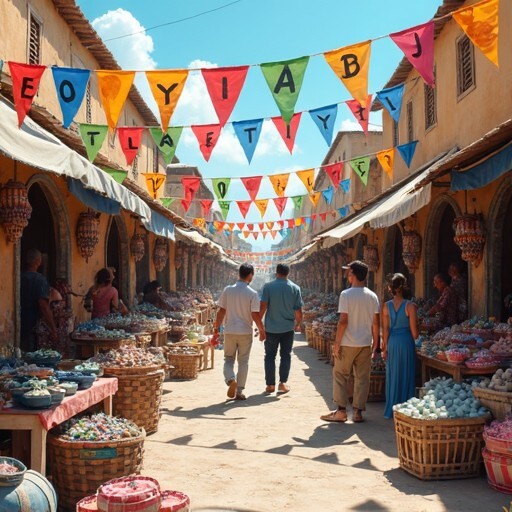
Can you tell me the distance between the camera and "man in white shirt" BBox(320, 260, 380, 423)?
7254 mm

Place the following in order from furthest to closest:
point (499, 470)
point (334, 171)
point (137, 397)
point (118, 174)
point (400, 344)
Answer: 1. point (334, 171)
2. point (118, 174)
3. point (400, 344)
4. point (137, 397)
5. point (499, 470)

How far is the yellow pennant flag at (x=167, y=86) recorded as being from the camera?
25.3 feet

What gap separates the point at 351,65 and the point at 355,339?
3319mm

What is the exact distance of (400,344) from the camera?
7.17 metres

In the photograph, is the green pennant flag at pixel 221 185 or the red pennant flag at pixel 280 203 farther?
the red pennant flag at pixel 280 203

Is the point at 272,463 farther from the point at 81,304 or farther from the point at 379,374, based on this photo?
the point at 81,304

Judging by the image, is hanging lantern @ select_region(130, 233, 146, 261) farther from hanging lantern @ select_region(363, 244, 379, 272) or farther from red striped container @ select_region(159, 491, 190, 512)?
red striped container @ select_region(159, 491, 190, 512)

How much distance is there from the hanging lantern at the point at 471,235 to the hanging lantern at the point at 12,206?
6.14 m

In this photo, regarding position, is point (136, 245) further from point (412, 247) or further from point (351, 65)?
point (351, 65)

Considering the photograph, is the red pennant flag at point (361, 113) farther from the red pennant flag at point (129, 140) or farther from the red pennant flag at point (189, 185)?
the red pennant flag at point (189, 185)

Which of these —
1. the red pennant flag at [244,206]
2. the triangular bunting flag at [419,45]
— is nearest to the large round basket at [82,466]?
the triangular bunting flag at [419,45]

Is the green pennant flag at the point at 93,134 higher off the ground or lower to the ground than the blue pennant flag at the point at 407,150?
lower

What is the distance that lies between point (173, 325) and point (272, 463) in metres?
8.07

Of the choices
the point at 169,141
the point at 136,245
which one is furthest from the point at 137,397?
the point at 136,245
